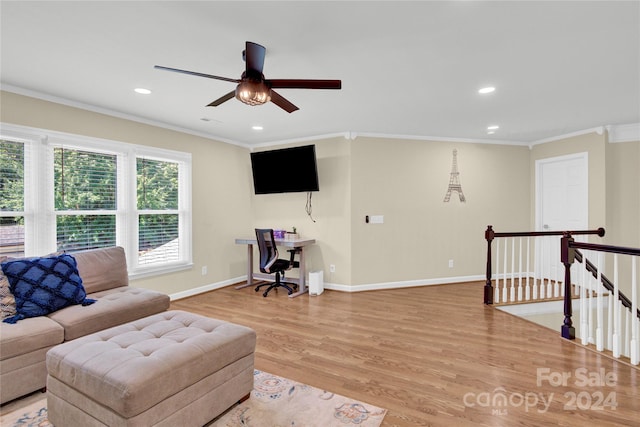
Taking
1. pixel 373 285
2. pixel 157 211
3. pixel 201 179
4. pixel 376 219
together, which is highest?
pixel 201 179

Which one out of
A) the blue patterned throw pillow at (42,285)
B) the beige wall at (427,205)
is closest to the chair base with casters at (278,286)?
the beige wall at (427,205)

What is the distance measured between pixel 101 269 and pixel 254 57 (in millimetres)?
2608

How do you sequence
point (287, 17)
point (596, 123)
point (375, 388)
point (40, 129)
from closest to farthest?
point (287, 17), point (375, 388), point (40, 129), point (596, 123)

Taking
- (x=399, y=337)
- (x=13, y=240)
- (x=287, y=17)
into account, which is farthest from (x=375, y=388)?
(x=13, y=240)

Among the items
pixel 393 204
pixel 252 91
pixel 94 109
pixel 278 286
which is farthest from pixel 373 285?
pixel 94 109

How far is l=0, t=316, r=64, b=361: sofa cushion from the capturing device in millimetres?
1983

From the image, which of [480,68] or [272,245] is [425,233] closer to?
[272,245]

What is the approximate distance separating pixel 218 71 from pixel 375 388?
2.88 metres

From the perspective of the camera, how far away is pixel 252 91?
7.11 ft

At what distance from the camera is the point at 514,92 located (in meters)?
3.22

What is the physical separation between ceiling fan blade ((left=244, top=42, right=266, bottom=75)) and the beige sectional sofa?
2.27 metres


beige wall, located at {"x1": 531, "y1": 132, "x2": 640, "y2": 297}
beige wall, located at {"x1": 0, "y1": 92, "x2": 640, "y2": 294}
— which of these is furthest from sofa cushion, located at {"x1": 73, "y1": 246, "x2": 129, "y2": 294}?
beige wall, located at {"x1": 531, "y1": 132, "x2": 640, "y2": 297}

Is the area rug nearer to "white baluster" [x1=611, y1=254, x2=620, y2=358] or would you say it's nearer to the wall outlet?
"white baluster" [x1=611, y1=254, x2=620, y2=358]

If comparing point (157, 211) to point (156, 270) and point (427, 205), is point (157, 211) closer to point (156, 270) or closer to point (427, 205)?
point (156, 270)
